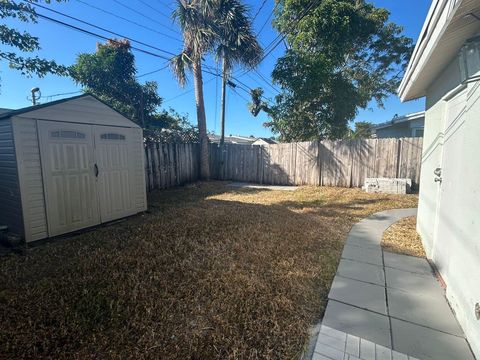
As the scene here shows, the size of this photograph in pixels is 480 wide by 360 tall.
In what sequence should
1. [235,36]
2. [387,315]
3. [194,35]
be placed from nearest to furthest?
[387,315], [194,35], [235,36]

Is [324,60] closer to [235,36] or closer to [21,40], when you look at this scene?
[235,36]

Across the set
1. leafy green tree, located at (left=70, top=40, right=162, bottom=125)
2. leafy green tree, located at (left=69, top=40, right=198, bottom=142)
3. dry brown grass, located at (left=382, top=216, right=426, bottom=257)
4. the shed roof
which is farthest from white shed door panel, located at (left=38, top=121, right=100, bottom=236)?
leafy green tree, located at (left=70, top=40, right=162, bottom=125)

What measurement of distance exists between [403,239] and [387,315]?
2.16m

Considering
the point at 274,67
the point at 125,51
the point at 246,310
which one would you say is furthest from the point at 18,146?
the point at 125,51

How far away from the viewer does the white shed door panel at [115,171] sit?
445 cm

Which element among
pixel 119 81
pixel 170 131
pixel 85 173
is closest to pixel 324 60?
pixel 170 131

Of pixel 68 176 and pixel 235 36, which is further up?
pixel 235 36

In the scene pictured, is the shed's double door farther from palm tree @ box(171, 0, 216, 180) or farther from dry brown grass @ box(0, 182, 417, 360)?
palm tree @ box(171, 0, 216, 180)

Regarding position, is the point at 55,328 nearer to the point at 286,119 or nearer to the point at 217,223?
the point at 217,223

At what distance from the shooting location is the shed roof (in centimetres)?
350

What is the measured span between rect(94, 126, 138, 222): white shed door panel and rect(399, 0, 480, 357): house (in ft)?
16.3

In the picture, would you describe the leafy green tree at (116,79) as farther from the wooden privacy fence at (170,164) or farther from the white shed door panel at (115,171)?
the white shed door panel at (115,171)

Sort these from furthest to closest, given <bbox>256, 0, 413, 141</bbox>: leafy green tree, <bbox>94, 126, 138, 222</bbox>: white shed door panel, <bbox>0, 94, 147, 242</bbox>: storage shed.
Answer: <bbox>256, 0, 413, 141</bbox>: leafy green tree
<bbox>94, 126, 138, 222</bbox>: white shed door panel
<bbox>0, 94, 147, 242</bbox>: storage shed

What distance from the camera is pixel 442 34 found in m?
1.86
